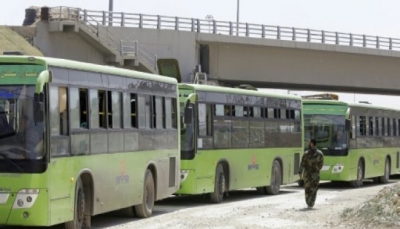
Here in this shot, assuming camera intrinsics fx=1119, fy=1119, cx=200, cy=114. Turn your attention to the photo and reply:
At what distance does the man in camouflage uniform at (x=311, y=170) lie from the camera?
2450cm

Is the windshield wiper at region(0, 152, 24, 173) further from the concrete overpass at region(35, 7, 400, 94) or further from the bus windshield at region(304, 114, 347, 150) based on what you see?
the concrete overpass at region(35, 7, 400, 94)

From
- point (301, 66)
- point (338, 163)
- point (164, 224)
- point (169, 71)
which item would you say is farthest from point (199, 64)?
point (164, 224)

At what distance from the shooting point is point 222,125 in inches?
1092

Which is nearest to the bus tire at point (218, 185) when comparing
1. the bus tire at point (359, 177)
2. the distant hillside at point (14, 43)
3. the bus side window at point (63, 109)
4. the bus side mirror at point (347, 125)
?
the bus side mirror at point (347, 125)

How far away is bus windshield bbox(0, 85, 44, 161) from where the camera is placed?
16391 millimetres

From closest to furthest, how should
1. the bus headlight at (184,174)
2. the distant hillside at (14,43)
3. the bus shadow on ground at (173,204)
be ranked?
1. the bus shadow on ground at (173,204)
2. the bus headlight at (184,174)
3. the distant hillside at (14,43)

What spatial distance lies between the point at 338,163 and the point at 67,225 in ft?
63.0

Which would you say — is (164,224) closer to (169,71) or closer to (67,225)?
(67,225)

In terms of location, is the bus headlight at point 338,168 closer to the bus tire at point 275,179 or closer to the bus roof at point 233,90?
the bus roof at point 233,90

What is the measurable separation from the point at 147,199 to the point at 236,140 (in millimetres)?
6554

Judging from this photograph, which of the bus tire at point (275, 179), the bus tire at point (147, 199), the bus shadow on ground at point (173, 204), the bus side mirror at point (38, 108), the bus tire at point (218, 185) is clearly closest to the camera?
the bus side mirror at point (38, 108)

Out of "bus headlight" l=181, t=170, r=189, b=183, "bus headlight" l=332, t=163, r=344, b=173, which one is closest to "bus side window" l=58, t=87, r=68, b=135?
"bus headlight" l=181, t=170, r=189, b=183

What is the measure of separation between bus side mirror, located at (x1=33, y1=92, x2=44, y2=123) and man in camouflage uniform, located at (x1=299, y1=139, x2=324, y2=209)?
9.58 meters

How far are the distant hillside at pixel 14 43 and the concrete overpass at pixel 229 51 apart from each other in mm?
1635
